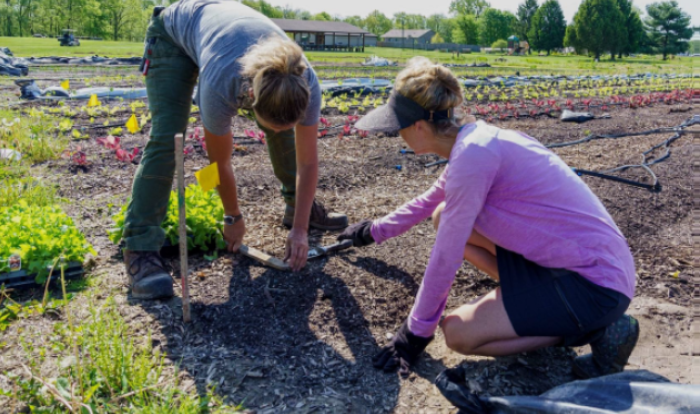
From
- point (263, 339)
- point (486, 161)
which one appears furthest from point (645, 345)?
point (263, 339)

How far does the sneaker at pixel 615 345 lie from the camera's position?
1783 millimetres

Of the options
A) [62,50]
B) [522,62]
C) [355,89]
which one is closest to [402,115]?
[355,89]

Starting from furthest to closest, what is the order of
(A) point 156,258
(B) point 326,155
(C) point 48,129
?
(C) point 48,129 < (B) point 326,155 < (A) point 156,258

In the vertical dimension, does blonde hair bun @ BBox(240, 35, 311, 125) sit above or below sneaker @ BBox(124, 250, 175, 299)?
above

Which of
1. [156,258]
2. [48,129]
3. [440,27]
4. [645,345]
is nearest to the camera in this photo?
[645,345]

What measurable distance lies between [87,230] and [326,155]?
7.63 feet

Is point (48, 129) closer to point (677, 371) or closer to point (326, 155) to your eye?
point (326, 155)

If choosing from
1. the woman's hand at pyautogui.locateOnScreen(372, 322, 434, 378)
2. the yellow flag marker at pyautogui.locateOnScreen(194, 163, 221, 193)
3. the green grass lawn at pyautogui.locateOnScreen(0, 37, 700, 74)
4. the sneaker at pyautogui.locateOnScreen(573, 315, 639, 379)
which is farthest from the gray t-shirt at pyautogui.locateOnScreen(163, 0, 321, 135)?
the green grass lawn at pyautogui.locateOnScreen(0, 37, 700, 74)

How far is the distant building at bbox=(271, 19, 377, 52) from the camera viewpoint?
4241cm

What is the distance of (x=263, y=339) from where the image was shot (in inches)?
86.3

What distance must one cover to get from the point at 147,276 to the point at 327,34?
1816 inches

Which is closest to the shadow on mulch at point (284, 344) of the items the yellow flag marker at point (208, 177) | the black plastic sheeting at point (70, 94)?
the yellow flag marker at point (208, 177)

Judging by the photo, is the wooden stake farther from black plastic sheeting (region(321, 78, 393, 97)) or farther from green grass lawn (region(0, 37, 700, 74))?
green grass lawn (region(0, 37, 700, 74))

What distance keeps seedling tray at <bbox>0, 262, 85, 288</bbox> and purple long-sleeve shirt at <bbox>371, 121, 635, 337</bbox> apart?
1682 millimetres
